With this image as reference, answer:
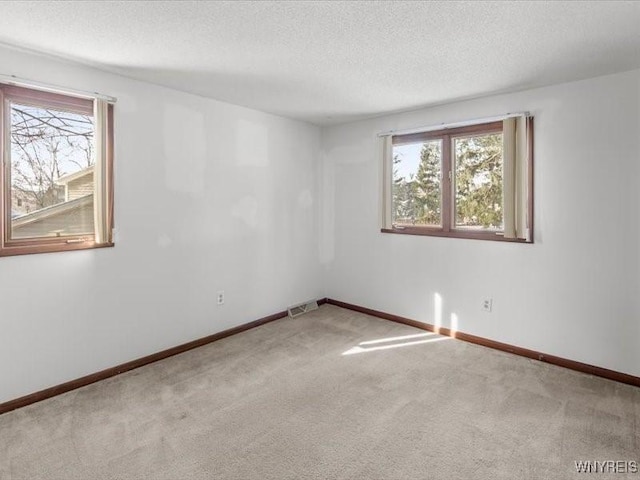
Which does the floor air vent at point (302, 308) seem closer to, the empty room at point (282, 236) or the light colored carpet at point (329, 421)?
the empty room at point (282, 236)

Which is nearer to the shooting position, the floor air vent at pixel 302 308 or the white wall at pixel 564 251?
the white wall at pixel 564 251

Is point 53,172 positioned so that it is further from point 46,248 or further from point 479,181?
point 479,181

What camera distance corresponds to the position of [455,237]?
3.75 metres

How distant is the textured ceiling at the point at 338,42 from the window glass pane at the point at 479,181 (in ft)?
1.73

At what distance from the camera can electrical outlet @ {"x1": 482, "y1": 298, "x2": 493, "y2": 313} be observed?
3547mm

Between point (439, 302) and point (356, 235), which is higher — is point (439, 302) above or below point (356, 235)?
below

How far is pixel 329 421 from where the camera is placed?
7.71ft

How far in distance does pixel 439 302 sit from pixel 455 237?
0.69 meters

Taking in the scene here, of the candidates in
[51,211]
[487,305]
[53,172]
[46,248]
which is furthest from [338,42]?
[487,305]

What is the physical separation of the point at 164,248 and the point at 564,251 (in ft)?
11.0

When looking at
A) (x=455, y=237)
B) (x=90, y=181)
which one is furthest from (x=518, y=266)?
(x=90, y=181)

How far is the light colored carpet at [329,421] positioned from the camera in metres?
1.96

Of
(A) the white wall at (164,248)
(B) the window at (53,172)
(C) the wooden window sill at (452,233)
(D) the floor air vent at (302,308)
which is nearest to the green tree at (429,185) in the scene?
Result: (C) the wooden window sill at (452,233)

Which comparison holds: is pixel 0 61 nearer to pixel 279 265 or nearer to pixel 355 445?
pixel 279 265
